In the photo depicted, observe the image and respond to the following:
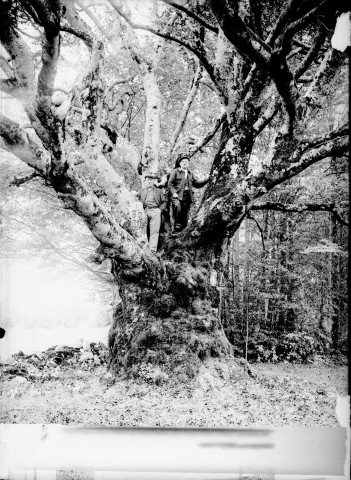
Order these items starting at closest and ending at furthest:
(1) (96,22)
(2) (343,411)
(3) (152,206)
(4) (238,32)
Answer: (2) (343,411)
(4) (238,32)
(3) (152,206)
(1) (96,22)

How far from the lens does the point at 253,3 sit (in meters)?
4.25

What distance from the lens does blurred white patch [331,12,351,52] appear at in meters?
3.02

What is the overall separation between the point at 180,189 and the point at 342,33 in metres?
2.47

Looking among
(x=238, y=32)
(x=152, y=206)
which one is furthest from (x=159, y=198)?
(x=238, y=32)

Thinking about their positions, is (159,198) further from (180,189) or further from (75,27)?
(75,27)

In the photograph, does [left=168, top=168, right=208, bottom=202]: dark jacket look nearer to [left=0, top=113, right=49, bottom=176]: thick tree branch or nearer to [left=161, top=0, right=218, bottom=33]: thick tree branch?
[left=161, top=0, right=218, bottom=33]: thick tree branch

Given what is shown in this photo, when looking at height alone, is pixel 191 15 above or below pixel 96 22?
below

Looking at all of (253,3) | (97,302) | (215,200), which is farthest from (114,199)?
(97,302)

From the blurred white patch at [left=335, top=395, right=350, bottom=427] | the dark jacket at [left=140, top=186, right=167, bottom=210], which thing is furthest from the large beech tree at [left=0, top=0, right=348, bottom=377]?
the blurred white patch at [left=335, top=395, right=350, bottom=427]

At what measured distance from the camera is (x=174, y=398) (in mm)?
3379

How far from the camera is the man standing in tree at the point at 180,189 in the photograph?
4.79m

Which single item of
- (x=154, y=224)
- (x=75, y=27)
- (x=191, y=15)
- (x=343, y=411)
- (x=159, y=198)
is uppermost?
(x=191, y=15)

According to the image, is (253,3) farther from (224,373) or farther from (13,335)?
(13,335)

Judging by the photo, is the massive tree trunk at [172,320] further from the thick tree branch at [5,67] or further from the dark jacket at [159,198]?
the thick tree branch at [5,67]
